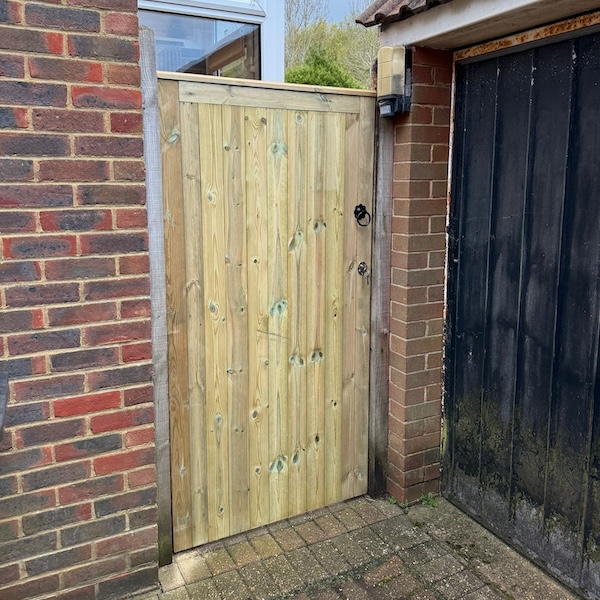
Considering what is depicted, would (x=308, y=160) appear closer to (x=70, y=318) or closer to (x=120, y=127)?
(x=120, y=127)

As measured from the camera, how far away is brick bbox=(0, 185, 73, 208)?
1.98m

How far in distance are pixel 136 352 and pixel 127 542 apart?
795mm

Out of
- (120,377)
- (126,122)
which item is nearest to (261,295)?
(120,377)

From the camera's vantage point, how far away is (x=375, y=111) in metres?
2.85

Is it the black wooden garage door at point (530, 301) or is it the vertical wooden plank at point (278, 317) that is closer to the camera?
the black wooden garage door at point (530, 301)

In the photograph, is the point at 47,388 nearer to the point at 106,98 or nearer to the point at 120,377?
the point at 120,377

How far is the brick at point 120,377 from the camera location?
2222mm

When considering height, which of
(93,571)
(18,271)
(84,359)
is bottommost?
(93,571)

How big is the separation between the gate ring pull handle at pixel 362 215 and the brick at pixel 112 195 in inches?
42.6

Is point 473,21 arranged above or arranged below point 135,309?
above

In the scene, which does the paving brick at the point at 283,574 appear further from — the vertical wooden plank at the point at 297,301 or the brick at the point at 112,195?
the brick at the point at 112,195

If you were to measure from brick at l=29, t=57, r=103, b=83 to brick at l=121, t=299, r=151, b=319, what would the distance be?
0.80 m

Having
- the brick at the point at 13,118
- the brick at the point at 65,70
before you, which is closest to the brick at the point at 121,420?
the brick at the point at 13,118

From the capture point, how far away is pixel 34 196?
2.02 m
